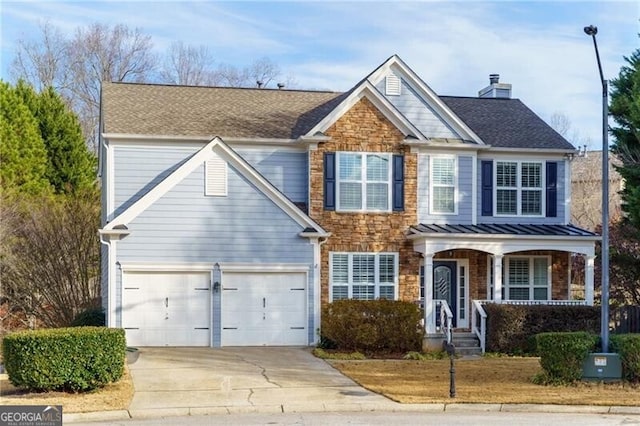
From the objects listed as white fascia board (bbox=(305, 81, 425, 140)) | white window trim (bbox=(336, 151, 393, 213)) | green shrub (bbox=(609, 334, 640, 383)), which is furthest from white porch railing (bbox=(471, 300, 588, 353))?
green shrub (bbox=(609, 334, 640, 383))

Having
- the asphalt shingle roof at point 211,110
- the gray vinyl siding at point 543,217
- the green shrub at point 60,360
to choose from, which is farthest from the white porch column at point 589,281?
the green shrub at point 60,360

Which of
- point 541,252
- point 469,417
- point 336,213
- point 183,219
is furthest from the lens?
point 541,252

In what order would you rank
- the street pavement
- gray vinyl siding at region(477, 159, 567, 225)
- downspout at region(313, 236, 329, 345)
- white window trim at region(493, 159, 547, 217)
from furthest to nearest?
1. white window trim at region(493, 159, 547, 217)
2. gray vinyl siding at region(477, 159, 567, 225)
3. downspout at region(313, 236, 329, 345)
4. the street pavement

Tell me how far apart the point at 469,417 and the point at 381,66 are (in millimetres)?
13522

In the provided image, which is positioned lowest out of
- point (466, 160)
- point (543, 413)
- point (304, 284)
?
point (543, 413)

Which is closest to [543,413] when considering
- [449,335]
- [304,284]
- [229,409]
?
[229,409]

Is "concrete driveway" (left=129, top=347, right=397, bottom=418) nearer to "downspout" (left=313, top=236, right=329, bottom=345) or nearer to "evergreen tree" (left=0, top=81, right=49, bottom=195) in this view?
"downspout" (left=313, top=236, right=329, bottom=345)

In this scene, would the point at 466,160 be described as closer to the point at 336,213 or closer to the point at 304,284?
the point at 336,213

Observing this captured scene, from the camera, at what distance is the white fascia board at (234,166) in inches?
879

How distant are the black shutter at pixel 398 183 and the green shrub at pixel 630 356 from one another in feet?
30.2

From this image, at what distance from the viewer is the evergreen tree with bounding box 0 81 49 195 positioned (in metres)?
33.0

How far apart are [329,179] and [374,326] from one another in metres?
4.62

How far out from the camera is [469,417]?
46.1 feet

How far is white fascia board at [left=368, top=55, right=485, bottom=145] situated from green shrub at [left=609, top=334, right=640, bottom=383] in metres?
9.86
